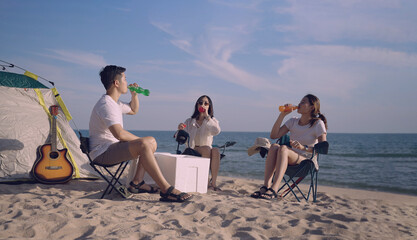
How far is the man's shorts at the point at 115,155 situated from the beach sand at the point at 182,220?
1.08 feet

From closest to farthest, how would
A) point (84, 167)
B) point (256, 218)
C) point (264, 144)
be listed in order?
point (256, 218), point (264, 144), point (84, 167)

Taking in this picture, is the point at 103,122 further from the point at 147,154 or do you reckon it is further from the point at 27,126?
the point at 27,126

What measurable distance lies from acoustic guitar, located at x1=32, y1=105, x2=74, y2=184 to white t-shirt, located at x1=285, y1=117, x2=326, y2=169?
2.55 metres

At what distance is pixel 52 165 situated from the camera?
368 cm

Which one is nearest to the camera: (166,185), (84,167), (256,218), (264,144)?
(256,218)

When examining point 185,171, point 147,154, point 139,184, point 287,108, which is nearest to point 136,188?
point 139,184

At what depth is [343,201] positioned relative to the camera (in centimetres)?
375

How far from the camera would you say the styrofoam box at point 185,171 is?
9.84 ft

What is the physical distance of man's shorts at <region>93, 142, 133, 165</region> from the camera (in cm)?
261

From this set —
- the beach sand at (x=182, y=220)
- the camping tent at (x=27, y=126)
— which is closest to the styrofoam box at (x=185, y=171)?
the beach sand at (x=182, y=220)

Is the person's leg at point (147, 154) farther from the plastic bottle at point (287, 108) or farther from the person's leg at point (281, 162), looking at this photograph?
the plastic bottle at point (287, 108)

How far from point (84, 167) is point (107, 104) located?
189 centimetres

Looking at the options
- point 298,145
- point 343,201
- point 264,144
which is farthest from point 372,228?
point 343,201

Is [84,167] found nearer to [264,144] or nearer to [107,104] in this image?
[107,104]
